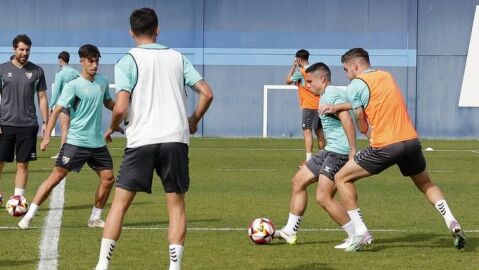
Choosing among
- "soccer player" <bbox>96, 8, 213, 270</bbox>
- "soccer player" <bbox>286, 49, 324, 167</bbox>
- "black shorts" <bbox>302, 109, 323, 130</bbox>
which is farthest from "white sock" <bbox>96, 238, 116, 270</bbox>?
"black shorts" <bbox>302, 109, 323, 130</bbox>

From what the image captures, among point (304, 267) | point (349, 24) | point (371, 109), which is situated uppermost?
point (349, 24)

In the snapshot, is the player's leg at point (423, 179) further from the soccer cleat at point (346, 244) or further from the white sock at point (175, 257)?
the white sock at point (175, 257)

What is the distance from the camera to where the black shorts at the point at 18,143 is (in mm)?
13984

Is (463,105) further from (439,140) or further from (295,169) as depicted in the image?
(295,169)

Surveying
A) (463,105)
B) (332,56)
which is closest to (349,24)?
(332,56)

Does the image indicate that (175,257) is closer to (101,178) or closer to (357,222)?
(357,222)

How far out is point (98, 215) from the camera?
12406mm

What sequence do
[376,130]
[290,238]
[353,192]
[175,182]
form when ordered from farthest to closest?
1. [290,238]
2. [353,192]
3. [376,130]
4. [175,182]

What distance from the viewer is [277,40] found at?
3688cm

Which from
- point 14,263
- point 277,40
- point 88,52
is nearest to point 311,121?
point 88,52

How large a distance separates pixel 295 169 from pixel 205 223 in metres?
9.34

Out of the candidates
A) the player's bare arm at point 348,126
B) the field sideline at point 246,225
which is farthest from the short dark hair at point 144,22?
the player's bare arm at point 348,126

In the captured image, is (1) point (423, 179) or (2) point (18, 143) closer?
(1) point (423, 179)

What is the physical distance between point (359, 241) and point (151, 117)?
3.21 m
